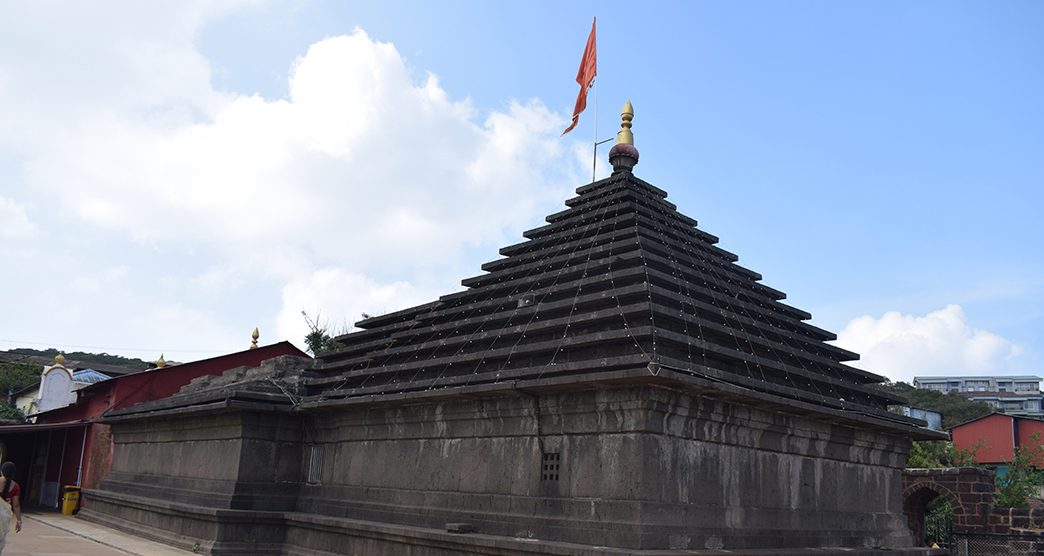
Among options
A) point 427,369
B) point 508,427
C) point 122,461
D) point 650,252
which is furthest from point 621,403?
point 122,461

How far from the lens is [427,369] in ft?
45.2

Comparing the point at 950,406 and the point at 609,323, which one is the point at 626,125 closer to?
the point at 609,323

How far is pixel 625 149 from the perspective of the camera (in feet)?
50.7

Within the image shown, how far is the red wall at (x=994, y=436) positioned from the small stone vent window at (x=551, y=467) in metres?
35.1

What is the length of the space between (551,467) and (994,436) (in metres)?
37.9

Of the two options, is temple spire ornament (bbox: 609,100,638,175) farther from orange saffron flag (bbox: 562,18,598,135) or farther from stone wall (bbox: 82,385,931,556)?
stone wall (bbox: 82,385,931,556)

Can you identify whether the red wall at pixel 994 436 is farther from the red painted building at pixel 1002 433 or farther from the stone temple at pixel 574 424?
the stone temple at pixel 574 424

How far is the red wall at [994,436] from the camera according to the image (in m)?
39.8

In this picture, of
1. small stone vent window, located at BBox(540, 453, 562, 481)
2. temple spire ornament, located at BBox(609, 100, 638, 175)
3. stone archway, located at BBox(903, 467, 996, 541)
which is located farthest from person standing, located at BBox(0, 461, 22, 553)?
stone archway, located at BBox(903, 467, 996, 541)

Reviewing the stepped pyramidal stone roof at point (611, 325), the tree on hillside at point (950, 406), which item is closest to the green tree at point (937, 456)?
the stepped pyramidal stone roof at point (611, 325)

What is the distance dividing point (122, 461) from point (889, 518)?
738 inches

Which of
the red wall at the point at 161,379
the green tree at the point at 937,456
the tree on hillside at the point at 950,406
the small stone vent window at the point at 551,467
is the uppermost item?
the tree on hillside at the point at 950,406

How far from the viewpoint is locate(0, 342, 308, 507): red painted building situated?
84.7ft

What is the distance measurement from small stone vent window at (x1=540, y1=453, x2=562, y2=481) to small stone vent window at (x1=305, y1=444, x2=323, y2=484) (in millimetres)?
6099
